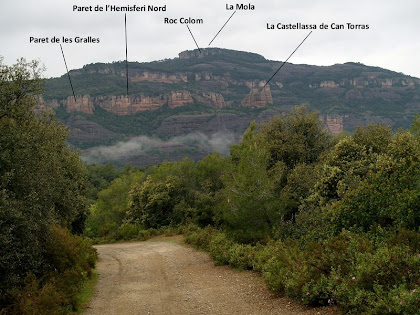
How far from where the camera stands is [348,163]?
77.4 ft

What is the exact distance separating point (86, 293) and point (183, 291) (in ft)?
11.3

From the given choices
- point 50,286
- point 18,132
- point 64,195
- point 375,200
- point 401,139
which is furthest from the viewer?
point 401,139

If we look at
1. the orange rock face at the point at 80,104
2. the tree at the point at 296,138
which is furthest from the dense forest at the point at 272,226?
the orange rock face at the point at 80,104

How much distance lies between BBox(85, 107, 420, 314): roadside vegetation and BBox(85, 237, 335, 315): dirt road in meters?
0.60

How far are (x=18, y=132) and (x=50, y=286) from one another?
4461 mm

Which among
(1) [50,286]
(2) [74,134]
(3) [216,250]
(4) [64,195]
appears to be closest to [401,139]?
(3) [216,250]

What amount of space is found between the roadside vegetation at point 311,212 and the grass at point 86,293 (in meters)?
5.53

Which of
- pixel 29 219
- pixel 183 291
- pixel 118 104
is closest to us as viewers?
pixel 29 219

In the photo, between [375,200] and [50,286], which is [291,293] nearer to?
[375,200]

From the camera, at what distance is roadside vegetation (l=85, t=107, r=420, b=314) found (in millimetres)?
9359

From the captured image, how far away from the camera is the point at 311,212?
809 inches

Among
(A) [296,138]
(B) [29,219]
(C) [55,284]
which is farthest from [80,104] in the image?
(B) [29,219]

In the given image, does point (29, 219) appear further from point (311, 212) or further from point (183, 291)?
point (311, 212)

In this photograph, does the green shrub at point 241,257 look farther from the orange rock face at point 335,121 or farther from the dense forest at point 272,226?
the orange rock face at point 335,121
